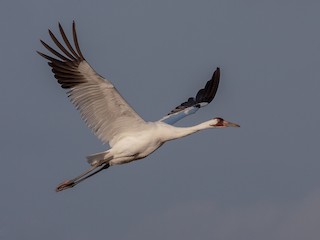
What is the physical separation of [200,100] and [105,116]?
5.78 meters

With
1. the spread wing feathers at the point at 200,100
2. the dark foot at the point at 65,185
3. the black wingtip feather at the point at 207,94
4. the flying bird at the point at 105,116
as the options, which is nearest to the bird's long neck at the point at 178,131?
the flying bird at the point at 105,116

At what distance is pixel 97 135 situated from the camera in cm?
2984

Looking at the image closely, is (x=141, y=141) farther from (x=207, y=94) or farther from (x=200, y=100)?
(x=207, y=94)

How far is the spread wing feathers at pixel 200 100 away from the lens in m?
33.6

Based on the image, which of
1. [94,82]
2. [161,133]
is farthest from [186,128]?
[94,82]

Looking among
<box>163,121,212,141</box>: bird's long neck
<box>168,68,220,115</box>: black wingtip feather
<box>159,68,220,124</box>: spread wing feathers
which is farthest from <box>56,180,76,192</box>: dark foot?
<box>168,68,220,115</box>: black wingtip feather

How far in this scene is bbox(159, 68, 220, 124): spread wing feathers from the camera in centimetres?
3356

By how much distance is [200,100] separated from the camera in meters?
34.5

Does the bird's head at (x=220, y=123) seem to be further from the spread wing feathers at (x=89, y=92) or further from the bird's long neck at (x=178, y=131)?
the spread wing feathers at (x=89, y=92)

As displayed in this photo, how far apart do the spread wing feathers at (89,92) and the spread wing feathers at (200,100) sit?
412cm

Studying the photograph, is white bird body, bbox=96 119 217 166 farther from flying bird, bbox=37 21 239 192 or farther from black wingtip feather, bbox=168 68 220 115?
black wingtip feather, bbox=168 68 220 115

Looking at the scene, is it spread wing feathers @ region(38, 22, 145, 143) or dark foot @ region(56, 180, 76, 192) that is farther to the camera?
dark foot @ region(56, 180, 76, 192)

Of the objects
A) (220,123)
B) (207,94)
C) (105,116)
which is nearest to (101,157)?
(105,116)

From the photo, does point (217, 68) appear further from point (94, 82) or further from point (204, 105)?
point (94, 82)
